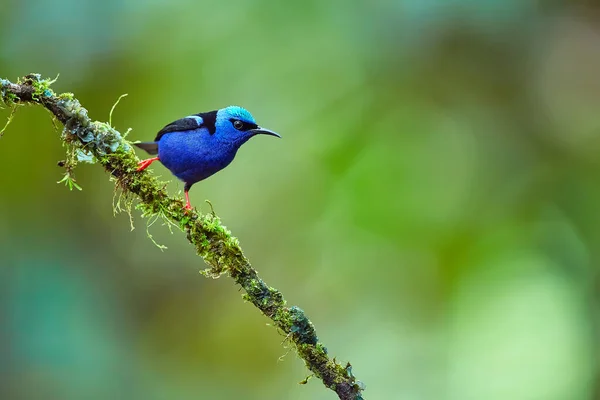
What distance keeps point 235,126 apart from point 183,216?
0.69 meters

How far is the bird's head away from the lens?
133 inches

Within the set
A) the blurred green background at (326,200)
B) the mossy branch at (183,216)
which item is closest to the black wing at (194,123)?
the mossy branch at (183,216)

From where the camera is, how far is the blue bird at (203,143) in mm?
3305

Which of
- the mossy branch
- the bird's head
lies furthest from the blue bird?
the mossy branch

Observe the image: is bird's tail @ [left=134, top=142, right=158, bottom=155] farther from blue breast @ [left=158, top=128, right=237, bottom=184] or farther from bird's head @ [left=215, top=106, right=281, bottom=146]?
bird's head @ [left=215, top=106, right=281, bottom=146]

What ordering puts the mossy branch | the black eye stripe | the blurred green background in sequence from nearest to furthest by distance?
the mossy branch → the black eye stripe → the blurred green background

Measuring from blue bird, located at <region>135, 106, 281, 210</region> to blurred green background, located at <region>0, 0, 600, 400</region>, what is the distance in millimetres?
3714

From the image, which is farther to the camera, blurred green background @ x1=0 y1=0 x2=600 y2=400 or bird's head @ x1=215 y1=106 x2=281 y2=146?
blurred green background @ x1=0 y1=0 x2=600 y2=400

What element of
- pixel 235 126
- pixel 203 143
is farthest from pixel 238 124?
pixel 203 143

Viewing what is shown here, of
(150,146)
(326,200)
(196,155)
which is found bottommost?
(196,155)

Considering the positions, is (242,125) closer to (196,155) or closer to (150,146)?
(196,155)

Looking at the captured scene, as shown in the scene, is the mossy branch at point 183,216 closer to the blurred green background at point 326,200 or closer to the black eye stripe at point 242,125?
the black eye stripe at point 242,125

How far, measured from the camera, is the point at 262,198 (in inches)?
303

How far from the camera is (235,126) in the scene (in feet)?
11.3
